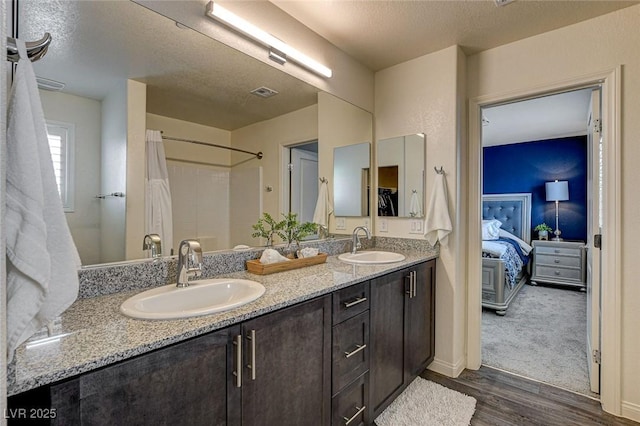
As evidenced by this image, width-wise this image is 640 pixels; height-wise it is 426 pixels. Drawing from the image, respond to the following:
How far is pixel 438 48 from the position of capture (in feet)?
7.52

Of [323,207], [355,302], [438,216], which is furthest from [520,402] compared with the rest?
[323,207]

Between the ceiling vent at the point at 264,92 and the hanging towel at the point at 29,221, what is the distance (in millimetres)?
1243

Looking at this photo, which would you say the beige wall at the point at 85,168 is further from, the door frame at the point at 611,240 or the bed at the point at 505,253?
the bed at the point at 505,253

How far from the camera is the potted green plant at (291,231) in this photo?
1944 millimetres

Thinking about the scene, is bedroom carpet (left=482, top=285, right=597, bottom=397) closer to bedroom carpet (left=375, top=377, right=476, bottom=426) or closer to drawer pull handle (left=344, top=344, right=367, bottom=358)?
bedroom carpet (left=375, top=377, right=476, bottom=426)

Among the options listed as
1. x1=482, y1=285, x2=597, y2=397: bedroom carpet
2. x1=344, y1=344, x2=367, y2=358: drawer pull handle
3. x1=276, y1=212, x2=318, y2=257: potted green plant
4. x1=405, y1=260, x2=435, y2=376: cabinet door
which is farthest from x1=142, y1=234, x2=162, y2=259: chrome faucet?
Answer: x1=482, y1=285, x2=597, y2=397: bedroom carpet

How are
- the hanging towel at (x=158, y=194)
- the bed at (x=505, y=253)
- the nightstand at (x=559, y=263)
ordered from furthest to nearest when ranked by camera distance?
1. the nightstand at (x=559, y=263)
2. the bed at (x=505, y=253)
3. the hanging towel at (x=158, y=194)

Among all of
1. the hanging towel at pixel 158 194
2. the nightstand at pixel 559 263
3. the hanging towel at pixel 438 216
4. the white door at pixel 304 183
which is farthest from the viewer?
the nightstand at pixel 559 263

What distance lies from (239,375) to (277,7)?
77.1 inches

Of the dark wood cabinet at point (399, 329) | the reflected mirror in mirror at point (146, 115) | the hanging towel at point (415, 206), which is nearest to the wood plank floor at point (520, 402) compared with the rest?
the dark wood cabinet at point (399, 329)

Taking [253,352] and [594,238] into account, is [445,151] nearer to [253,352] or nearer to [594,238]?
[594,238]

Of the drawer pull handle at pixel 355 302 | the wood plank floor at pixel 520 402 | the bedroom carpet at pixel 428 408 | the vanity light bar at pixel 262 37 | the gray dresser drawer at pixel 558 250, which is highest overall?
the vanity light bar at pixel 262 37

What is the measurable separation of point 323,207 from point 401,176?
2.53ft

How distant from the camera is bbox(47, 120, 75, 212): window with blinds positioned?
1087 millimetres
